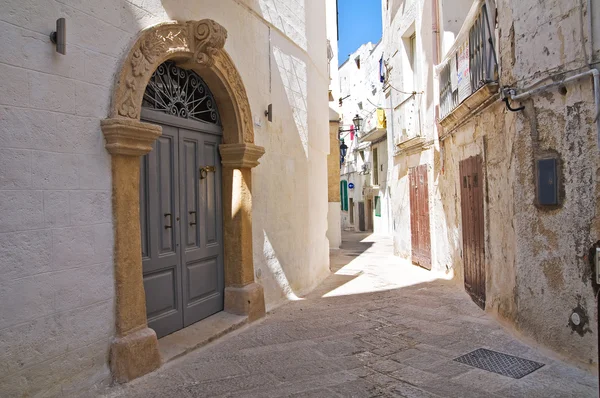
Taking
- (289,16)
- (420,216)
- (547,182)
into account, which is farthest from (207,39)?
(420,216)

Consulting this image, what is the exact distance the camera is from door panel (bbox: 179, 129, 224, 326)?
187 inches

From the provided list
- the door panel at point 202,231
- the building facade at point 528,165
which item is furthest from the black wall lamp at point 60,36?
the building facade at point 528,165

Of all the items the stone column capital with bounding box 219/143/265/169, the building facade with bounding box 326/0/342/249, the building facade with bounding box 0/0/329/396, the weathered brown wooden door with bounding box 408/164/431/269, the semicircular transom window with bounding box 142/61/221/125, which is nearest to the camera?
the building facade with bounding box 0/0/329/396

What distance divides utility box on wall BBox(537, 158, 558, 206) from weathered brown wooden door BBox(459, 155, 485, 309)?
181cm

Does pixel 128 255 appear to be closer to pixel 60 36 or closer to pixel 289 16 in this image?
pixel 60 36

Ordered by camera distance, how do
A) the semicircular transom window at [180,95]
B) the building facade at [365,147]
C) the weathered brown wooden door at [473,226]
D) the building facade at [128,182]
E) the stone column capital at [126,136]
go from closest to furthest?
the building facade at [128,182] < the stone column capital at [126,136] < the semicircular transom window at [180,95] < the weathered brown wooden door at [473,226] < the building facade at [365,147]

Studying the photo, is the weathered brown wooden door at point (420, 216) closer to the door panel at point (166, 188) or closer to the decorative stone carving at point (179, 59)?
the decorative stone carving at point (179, 59)

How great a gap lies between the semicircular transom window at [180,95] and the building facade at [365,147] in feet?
46.4

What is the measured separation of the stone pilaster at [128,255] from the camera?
11.3 ft

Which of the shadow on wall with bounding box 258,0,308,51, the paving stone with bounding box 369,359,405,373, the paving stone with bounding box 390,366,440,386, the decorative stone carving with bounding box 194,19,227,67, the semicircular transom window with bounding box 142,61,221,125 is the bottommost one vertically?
the paving stone with bounding box 369,359,405,373

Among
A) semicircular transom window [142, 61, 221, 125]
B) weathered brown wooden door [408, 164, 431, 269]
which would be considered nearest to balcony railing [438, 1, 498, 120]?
weathered brown wooden door [408, 164, 431, 269]

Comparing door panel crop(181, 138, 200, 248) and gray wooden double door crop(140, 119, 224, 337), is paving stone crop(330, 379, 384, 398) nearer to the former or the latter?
gray wooden double door crop(140, 119, 224, 337)

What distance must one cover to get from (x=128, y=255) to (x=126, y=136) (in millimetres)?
919

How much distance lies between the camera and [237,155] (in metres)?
5.27
